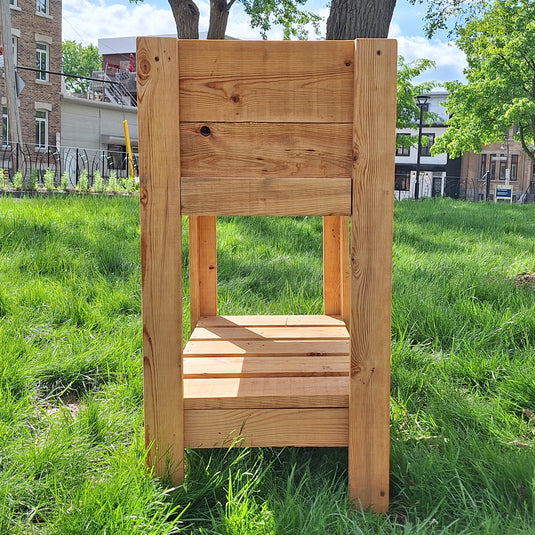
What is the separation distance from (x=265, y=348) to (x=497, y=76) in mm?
28589

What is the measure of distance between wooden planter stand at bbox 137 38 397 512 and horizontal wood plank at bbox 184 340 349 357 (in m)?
0.57

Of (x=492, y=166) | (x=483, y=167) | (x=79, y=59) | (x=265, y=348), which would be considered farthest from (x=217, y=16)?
(x=79, y=59)

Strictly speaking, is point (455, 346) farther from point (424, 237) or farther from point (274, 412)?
point (424, 237)

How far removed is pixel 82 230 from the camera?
5398mm

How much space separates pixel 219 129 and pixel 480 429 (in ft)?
4.97

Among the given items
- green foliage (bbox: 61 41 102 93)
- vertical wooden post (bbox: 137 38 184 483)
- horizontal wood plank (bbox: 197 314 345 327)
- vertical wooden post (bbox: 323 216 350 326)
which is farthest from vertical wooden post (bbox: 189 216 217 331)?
green foliage (bbox: 61 41 102 93)

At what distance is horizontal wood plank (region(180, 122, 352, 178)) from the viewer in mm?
1935

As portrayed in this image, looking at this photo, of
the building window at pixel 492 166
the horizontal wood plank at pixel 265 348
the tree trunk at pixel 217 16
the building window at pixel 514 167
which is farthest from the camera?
the building window at pixel 492 166

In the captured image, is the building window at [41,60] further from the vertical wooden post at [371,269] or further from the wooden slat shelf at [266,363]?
the vertical wooden post at [371,269]

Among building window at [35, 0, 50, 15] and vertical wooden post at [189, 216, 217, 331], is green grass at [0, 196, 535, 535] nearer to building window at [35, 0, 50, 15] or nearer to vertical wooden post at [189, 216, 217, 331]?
vertical wooden post at [189, 216, 217, 331]

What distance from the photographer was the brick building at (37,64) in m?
28.0

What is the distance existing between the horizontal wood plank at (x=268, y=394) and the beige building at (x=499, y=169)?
44287mm

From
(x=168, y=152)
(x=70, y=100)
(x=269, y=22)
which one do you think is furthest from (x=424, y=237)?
(x=70, y=100)

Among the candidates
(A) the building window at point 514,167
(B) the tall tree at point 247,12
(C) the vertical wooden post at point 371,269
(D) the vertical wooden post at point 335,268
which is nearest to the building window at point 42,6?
(B) the tall tree at point 247,12
